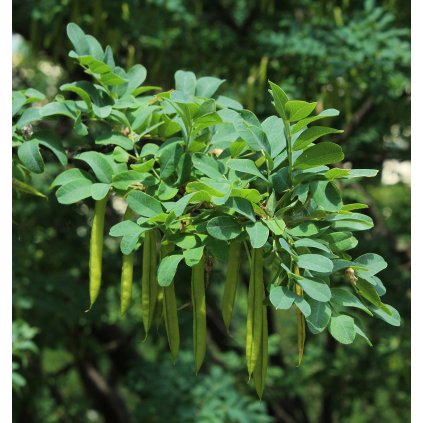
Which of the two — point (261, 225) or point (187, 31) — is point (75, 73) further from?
point (261, 225)

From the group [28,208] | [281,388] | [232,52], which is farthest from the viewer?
[281,388]

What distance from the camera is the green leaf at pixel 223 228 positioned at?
1.30 m

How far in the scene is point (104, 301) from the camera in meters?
3.78

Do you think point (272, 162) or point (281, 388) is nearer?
point (272, 162)

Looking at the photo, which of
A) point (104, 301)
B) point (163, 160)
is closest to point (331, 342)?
point (104, 301)

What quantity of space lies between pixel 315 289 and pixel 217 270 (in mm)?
2924

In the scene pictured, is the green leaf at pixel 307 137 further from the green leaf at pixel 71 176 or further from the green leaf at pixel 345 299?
the green leaf at pixel 71 176

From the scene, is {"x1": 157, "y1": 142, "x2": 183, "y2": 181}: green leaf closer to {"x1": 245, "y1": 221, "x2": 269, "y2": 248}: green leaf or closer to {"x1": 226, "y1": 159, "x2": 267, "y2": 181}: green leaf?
{"x1": 226, "y1": 159, "x2": 267, "y2": 181}: green leaf

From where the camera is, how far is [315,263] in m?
1.28

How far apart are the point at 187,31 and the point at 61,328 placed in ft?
5.41

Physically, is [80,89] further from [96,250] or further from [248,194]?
[248,194]

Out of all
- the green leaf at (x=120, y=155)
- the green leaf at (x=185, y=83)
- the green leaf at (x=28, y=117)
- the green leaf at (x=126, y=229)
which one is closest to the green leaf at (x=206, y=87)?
the green leaf at (x=185, y=83)

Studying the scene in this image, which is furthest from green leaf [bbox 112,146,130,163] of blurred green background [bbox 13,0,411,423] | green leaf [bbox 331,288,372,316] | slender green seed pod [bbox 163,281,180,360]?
blurred green background [bbox 13,0,411,423]

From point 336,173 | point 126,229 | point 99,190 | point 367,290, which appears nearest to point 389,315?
point 367,290
